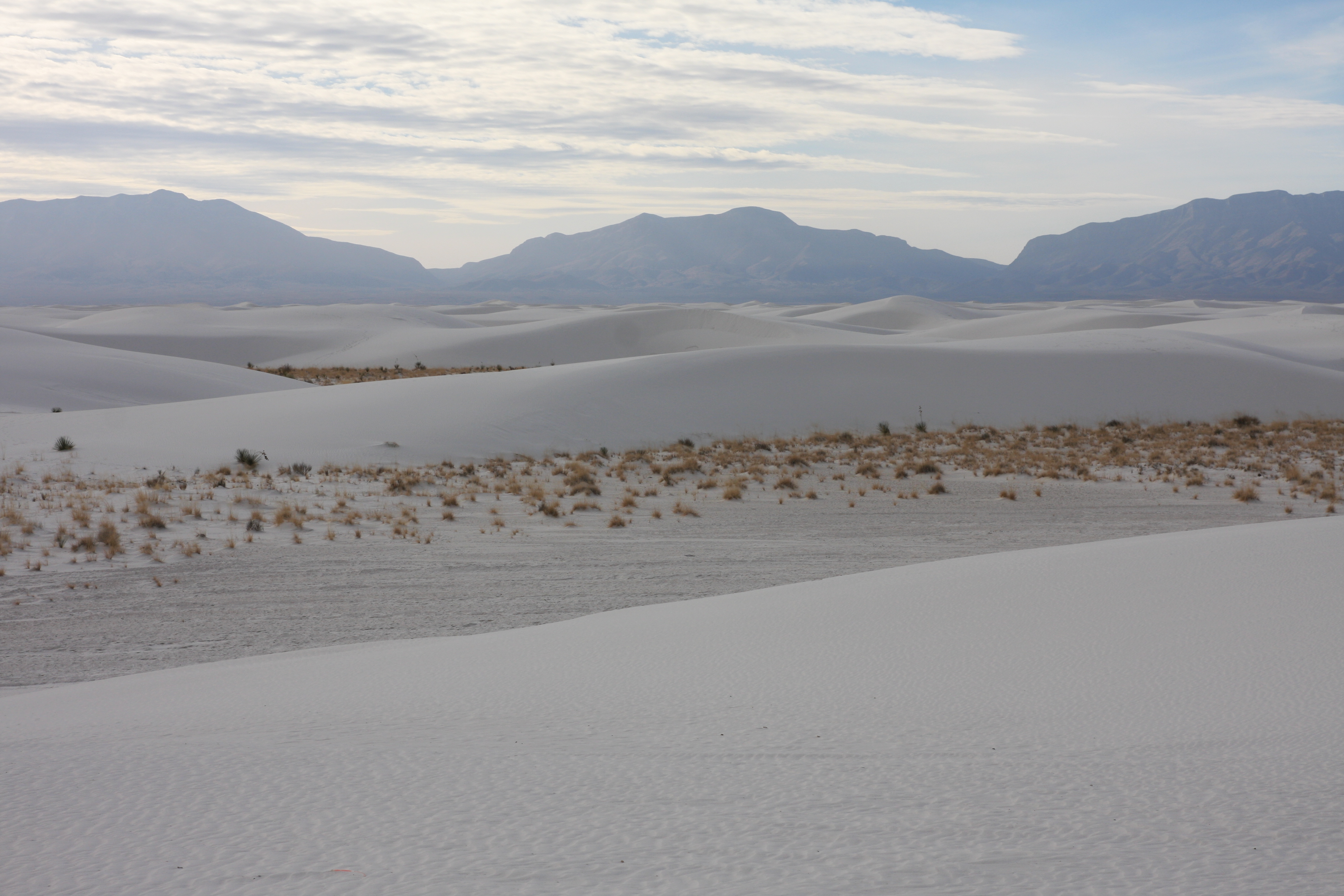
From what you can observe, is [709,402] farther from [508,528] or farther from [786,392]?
[508,528]

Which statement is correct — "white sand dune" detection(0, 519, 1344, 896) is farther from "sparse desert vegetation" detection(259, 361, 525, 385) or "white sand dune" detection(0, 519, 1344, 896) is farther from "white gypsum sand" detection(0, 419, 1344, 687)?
"sparse desert vegetation" detection(259, 361, 525, 385)

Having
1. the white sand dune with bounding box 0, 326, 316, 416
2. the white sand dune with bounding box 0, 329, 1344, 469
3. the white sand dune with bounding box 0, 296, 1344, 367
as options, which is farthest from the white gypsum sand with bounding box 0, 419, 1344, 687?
the white sand dune with bounding box 0, 296, 1344, 367

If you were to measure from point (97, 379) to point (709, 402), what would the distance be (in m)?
22.0

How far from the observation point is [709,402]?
26.6 metres

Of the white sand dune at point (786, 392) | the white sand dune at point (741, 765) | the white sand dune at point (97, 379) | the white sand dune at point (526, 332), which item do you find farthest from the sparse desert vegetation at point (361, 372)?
the white sand dune at point (741, 765)

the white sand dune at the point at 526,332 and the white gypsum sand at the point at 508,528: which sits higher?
the white sand dune at the point at 526,332

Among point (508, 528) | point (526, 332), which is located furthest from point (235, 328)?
point (508, 528)

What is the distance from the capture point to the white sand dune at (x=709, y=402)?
2039 cm

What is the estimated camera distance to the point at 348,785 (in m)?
2.99

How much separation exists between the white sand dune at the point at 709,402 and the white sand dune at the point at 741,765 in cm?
1532

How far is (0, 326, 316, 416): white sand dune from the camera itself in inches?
1191

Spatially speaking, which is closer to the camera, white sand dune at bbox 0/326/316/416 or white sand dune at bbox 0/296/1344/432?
white sand dune at bbox 0/296/1344/432

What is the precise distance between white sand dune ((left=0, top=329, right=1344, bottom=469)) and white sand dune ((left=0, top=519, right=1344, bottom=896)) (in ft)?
50.3

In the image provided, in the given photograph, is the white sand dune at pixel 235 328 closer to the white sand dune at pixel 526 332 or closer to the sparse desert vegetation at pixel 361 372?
the white sand dune at pixel 526 332
